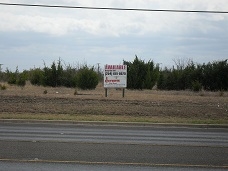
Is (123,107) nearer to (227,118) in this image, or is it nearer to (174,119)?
(174,119)

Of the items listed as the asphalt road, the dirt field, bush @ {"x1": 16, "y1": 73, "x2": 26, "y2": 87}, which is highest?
bush @ {"x1": 16, "y1": 73, "x2": 26, "y2": 87}

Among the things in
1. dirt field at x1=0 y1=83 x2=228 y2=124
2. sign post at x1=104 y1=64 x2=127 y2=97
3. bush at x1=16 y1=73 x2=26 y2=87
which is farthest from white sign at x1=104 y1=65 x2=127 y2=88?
bush at x1=16 y1=73 x2=26 y2=87

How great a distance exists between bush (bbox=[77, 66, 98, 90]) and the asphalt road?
78.0 ft

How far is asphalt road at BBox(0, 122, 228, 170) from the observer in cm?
864

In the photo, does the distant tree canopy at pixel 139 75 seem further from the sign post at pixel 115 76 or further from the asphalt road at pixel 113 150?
the asphalt road at pixel 113 150

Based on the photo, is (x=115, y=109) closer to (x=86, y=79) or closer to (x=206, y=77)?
(x=86, y=79)

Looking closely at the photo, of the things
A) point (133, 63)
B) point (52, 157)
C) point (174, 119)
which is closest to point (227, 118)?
point (174, 119)

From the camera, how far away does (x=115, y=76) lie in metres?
27.9

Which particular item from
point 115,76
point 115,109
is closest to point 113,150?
point 115,109

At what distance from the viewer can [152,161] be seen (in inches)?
354

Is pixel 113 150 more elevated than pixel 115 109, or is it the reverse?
pixel 115 109

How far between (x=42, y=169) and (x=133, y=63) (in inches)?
1377

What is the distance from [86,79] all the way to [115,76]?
10.8m

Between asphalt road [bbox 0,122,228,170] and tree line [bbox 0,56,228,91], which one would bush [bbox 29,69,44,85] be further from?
asphalt road [bbox 0,122,228,170]
